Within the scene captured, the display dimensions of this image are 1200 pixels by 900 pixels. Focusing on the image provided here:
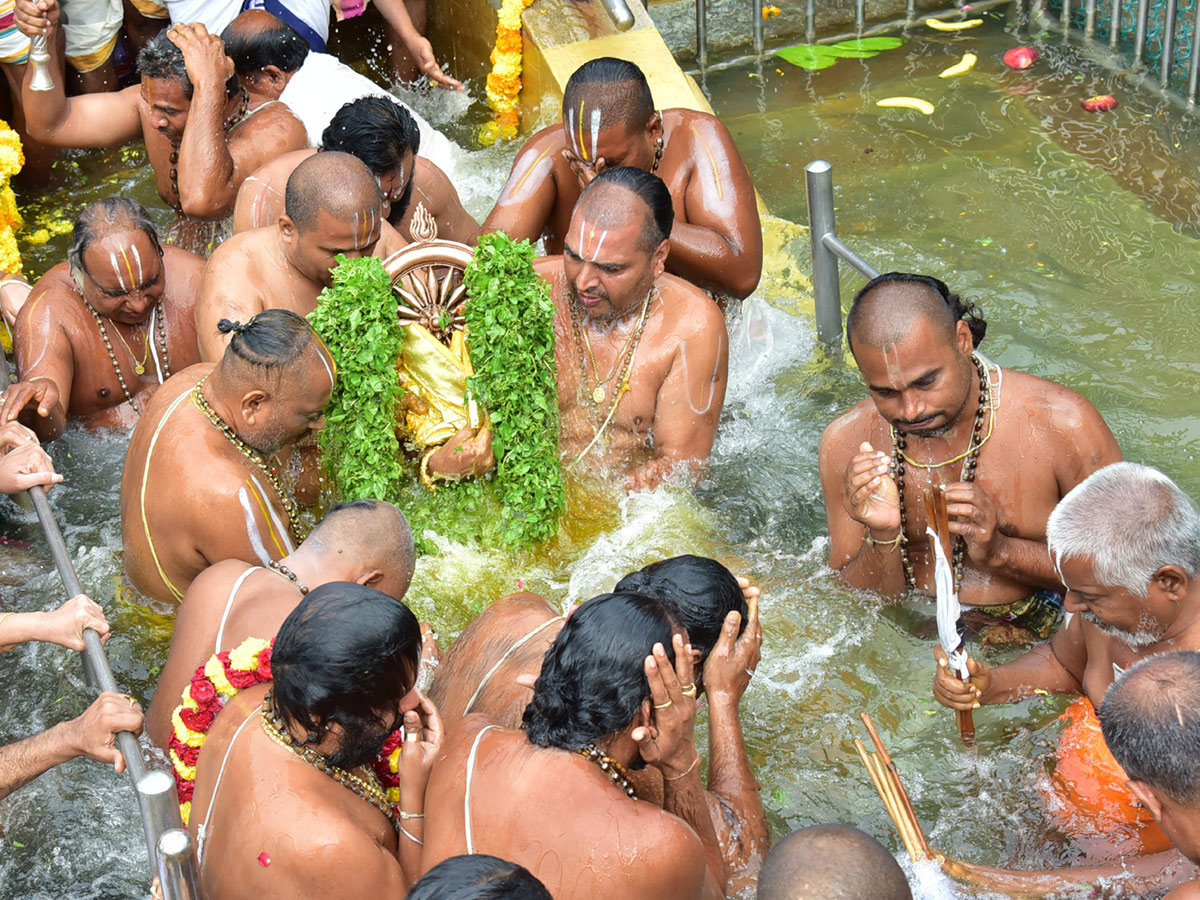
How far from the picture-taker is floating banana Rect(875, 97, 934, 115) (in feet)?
27.3

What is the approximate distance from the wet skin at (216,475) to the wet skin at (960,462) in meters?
1.79

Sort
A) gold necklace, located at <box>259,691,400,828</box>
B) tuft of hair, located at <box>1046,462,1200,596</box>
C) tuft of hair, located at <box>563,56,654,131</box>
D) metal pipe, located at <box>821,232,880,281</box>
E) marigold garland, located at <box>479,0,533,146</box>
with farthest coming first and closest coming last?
1. marigold garland, located at <box>479,0,533,146</box>
2. tuft of hair, located at <box>563,56,654,131</box>
3. metal pipe, located at <box>821,232,880,281</box>
4. tuft of hair, located at <box>1046,462,1200,596</box>
5. gold necklace, located at <box>259,691,400,828</box>

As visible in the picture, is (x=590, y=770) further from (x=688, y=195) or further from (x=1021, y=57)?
(x=1021, y=57)

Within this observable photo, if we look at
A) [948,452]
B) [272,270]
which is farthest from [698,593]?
[272,270]

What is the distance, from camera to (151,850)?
115 inches

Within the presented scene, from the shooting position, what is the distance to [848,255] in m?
5.34

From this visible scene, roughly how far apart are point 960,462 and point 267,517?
2.28 metres

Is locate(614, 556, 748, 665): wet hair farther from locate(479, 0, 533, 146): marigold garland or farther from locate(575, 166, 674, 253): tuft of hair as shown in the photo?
locate(479, 0, 533, 146): marigold garland

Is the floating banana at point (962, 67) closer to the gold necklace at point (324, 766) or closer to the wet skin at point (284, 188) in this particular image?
the wet skin at point (284, 188)

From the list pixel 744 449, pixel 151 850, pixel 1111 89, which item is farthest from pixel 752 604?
pixel 1111 89

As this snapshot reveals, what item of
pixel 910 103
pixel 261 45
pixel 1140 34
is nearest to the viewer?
pixel 261 45

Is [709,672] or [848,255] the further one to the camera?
[848,255]

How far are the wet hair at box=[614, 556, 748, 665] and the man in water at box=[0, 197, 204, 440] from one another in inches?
114

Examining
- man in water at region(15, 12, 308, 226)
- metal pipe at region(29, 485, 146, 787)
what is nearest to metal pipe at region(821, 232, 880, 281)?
man in water at region(15, 12, 308, 226)
